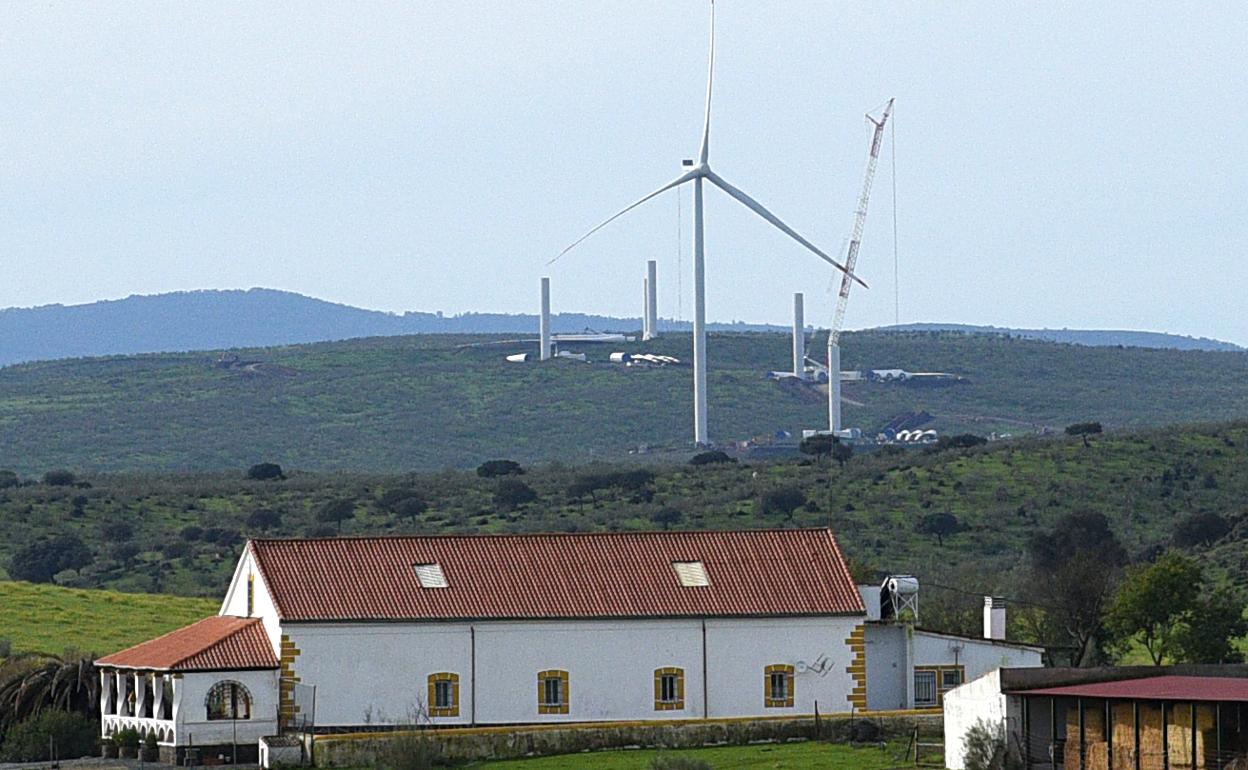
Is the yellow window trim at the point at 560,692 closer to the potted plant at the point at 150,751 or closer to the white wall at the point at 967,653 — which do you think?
the potted plant at the point at 150,751

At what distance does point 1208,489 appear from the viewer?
94.0m

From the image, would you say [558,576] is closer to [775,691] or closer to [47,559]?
[775,691]

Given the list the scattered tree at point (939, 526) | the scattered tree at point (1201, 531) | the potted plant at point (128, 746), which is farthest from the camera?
the scattered tree at point (939, 526)

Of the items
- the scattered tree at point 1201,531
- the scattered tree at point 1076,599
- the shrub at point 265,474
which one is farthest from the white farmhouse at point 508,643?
the shrub at point 265,474

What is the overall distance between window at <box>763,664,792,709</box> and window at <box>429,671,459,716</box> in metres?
6.06

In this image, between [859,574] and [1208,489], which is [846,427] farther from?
[859,574]

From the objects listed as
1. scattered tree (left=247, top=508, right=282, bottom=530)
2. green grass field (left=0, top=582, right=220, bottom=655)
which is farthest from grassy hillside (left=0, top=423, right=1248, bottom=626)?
green grass field (left=0, top=582, right=220, bottom=655)

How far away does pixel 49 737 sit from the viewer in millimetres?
47594

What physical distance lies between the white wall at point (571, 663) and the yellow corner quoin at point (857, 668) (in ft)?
0.40

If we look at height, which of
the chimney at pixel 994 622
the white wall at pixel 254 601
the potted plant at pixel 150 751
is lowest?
the potted plant at pixel 150 751

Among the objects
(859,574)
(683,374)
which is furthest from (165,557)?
(683,374)

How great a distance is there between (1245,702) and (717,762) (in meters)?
10.8

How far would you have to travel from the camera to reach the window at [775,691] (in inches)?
1960

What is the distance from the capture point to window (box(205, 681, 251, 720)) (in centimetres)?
4653
